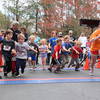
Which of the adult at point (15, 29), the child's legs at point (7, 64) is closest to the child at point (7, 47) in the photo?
the child's legs at point (7, 64)

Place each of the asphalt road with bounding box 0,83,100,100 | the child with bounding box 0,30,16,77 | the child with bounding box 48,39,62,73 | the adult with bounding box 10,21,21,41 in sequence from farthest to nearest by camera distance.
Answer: the child with bounding box 48,39,62,73 → the adult with bounding box 10,21,21,41 → the child with bounding box 0,30,16,77 → the asphalt road with bounding box 0,83,100,100

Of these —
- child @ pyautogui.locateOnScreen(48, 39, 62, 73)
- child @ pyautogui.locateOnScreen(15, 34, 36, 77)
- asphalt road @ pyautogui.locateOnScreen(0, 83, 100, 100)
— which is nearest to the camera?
asphalt road @ pyautogui.locateOnScreen(0, 83, 100, 100)

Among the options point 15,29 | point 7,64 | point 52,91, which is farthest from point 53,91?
point 15,29

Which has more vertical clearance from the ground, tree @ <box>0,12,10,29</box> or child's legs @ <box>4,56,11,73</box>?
tree @ <box>0,12,10,29</box>

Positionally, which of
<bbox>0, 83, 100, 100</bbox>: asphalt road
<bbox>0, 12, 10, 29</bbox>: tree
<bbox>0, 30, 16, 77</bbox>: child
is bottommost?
<bbox>0, 83, 100, 100</bbox>: asphalt road

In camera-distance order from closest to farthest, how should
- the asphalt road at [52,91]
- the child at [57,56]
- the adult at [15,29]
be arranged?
the asphalt road at [52,91]
the adult at [15,29]
the child at [57,56]

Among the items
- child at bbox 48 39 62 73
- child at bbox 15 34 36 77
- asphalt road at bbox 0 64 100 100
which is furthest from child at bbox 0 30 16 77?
child at bbox 48 39 62 73

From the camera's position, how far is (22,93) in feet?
18.2

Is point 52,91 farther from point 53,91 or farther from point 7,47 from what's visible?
point 7,47

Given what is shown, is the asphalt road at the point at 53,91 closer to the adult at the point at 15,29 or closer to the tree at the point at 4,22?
the adult at the point at 15,29

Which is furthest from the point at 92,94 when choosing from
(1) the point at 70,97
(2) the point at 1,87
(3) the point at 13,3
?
(3) the point at 13,3

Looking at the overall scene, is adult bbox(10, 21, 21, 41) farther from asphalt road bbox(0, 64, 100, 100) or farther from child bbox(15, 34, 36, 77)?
asphalt road bbox(0, 64, 100, 100)

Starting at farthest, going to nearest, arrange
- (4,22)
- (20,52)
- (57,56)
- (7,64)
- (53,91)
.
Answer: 1. (4,22)
2. (57,56)
3. (20,52)
4. (7,64)
5. (53,91)

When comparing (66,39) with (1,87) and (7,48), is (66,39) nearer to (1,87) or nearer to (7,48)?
(7,48)
